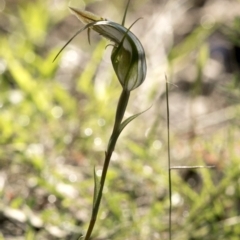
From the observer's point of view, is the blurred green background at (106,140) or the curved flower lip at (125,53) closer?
the curved flower lip at (125,53)

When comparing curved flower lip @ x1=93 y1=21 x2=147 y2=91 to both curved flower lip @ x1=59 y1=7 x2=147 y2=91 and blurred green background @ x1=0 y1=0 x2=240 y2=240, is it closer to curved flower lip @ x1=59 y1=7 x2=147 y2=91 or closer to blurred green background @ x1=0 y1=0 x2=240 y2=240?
curved flower lip @ x1=59 y1=7 x2=147 y2=91

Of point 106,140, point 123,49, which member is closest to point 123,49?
point 123,49

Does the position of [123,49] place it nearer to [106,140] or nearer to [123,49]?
[123,49]

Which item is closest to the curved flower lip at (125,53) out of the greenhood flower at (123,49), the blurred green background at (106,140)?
the greenhood flower at (123,49)

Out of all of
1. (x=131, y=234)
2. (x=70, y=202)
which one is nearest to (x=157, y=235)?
(x=131, y=234)

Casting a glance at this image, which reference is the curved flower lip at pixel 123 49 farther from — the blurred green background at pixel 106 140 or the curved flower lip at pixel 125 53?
the blurred green background at pixel 106 140
